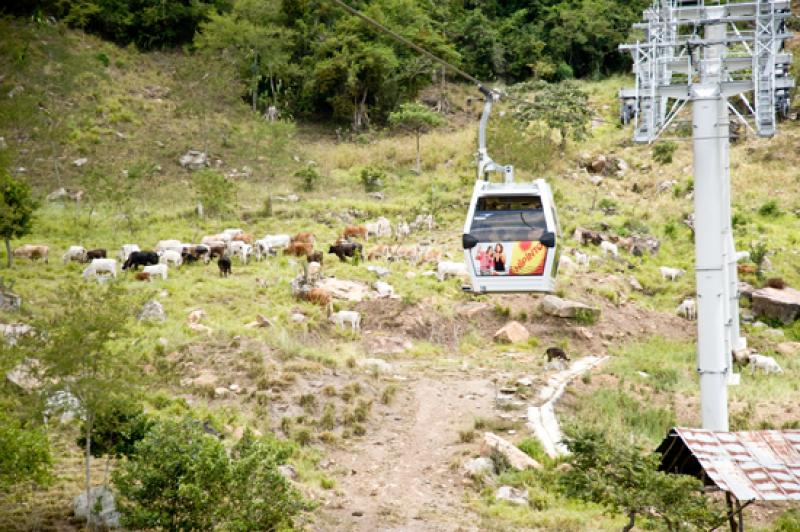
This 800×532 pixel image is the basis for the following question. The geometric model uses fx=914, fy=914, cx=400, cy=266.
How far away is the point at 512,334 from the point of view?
989 inches

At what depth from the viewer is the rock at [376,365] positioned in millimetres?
21312

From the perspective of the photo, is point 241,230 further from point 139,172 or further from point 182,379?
point 182,379

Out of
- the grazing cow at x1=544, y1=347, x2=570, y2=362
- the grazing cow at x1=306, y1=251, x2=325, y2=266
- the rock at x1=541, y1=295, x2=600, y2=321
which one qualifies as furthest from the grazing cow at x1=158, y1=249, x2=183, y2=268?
the grazing cow at x1=544, y1=347, x2=570, y2=362

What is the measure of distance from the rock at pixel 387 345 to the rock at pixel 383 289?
2.46m

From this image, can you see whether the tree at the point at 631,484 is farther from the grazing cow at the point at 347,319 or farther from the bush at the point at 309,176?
the bush at the point at 309,176

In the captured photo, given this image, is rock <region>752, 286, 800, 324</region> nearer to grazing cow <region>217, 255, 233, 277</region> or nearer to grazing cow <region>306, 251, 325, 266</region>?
grazing cow <region>306, 251, 325, 266</region>

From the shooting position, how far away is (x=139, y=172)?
38.7 m

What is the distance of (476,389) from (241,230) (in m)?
14.9

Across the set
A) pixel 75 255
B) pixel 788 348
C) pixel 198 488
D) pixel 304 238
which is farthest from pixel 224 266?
pixel 788 348

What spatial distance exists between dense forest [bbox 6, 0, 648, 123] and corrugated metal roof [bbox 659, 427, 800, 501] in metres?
38.4

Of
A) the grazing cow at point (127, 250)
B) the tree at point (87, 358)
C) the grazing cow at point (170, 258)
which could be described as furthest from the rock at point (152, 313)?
the tree at point (87, 358)

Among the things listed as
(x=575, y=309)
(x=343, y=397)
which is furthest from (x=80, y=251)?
(x=575, y=309)

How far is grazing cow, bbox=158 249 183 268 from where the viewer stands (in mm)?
28578

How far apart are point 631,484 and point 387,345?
11780 mm
